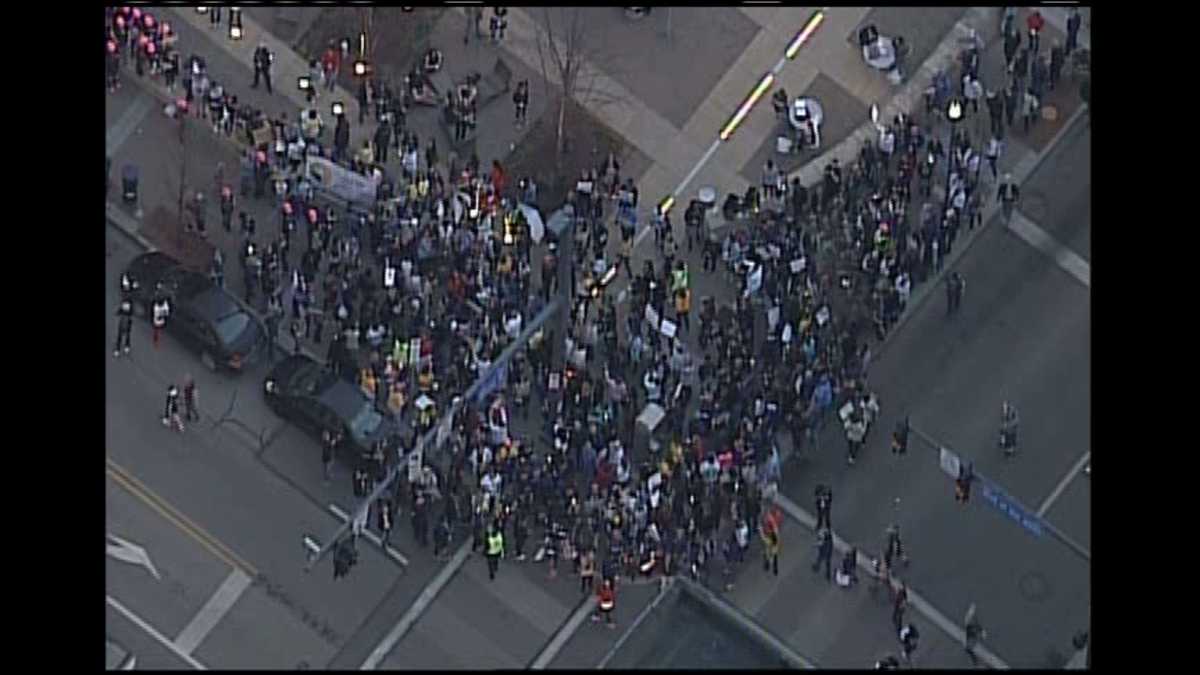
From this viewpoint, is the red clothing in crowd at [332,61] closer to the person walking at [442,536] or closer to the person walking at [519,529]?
the person walking at [442,536]

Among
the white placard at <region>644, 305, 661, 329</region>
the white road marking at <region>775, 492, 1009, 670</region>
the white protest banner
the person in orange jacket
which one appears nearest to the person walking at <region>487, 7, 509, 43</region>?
the white protest banner

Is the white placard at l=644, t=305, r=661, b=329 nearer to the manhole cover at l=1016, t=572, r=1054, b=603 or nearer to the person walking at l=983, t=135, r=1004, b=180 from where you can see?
the person walking at l=983, t=135, r=1004, b=180

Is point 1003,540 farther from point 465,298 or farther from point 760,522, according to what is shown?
point 465,298

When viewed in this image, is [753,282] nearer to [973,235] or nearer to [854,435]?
[854,435]

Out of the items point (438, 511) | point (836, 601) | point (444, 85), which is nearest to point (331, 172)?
point (444, 85)

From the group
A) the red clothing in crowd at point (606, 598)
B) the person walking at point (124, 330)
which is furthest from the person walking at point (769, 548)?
the person walking at point (124, 330)

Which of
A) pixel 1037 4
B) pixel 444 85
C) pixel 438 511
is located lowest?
pixel 438 511
